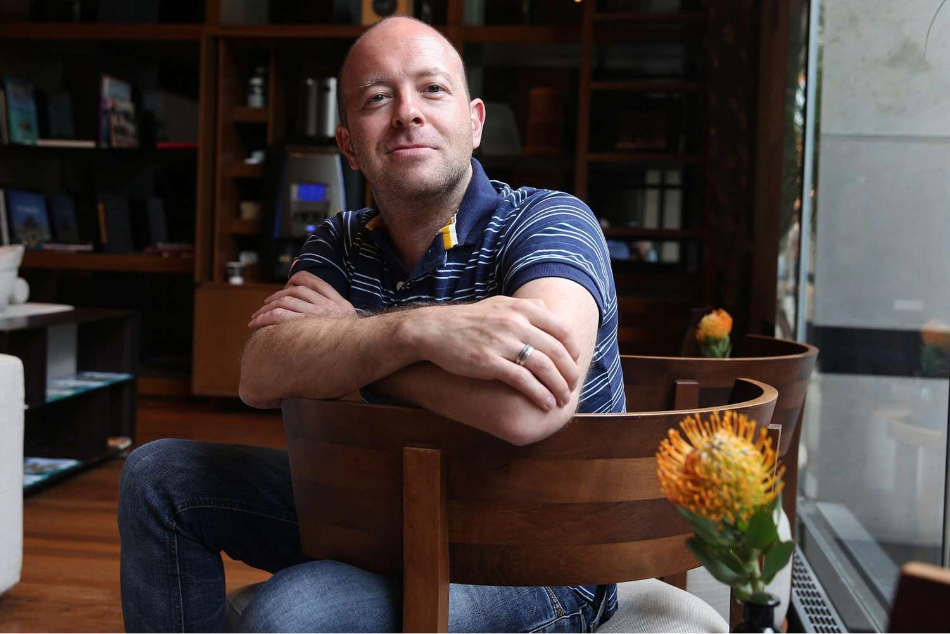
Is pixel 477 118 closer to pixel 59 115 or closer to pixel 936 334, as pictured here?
pixel 936 334

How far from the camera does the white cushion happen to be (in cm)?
112

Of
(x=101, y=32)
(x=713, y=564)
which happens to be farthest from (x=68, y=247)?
(x=713, y=564)

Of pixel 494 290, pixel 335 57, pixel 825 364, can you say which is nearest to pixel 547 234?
pixel 494 290

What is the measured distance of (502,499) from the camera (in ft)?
2.82

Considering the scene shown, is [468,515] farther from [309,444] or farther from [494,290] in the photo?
[494,290]

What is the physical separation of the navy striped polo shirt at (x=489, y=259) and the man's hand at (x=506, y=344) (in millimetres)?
164

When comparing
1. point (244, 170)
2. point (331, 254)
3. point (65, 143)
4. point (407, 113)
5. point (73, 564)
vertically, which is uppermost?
point (65, 143)

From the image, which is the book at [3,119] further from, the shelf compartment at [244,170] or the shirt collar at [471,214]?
the shirt collar at [471,214]

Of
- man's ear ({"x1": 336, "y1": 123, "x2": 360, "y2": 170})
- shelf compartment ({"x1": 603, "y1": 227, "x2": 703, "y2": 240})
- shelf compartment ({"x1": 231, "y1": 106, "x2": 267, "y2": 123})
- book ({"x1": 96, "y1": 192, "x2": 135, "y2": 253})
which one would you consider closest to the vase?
man's ear ({"x1": 336, "y1": 123, "x2": 360, "y2": 170})

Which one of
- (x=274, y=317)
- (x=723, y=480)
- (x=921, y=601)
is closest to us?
(x=921, y=601)

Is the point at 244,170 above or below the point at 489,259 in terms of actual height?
above

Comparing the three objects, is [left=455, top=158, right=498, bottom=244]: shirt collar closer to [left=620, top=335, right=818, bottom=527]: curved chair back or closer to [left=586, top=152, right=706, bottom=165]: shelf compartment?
[left=620, top=335, right=818, bottom=527]: curved chair back

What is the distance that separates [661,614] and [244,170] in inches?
189

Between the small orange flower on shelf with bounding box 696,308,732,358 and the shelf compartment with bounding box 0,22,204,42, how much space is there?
4215 mm
